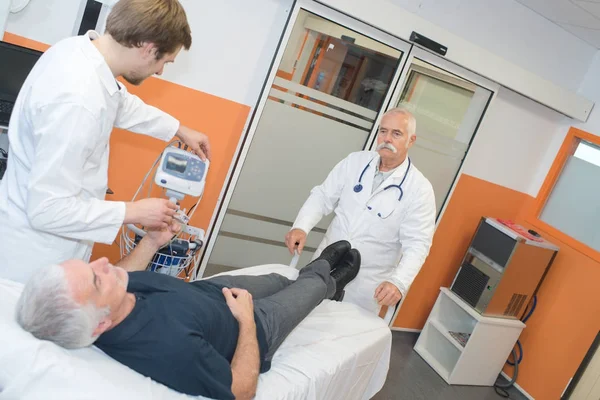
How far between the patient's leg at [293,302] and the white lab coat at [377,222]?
0.30m

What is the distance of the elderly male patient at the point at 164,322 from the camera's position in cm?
122

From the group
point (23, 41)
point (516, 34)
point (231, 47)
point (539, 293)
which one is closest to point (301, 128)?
point (231, 47)

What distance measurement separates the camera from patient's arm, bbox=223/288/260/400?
1461 millimetres

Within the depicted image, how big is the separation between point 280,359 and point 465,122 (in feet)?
8.22

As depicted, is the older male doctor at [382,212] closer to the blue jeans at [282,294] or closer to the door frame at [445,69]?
the blue jeans at [282,294]

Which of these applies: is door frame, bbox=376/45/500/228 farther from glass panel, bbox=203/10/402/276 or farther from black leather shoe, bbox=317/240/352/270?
black leather shoe, bbox=317/240/352/270

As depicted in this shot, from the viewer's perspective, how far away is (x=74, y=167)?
139cm

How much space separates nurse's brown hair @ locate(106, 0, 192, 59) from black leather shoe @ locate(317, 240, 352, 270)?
1.18 meters

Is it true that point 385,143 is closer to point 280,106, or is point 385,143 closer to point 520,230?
point 280,106

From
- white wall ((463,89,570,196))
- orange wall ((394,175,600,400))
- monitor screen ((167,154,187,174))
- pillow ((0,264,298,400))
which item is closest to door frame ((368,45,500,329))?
white wall ((463,89,570,196))

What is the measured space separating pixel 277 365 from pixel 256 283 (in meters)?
0.37

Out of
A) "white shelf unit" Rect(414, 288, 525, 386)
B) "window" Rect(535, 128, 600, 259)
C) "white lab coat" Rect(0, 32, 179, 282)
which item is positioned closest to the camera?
"white lab coat" Rect(0, 32, 179, 282)

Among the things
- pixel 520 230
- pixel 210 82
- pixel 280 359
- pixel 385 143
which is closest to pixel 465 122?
pixel 520 230

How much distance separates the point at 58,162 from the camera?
4.42 feet
